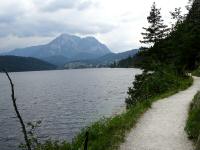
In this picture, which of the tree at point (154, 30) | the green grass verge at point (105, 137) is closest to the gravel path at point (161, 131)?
the green grass verge at point (105, 137)

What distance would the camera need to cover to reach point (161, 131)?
17.5m

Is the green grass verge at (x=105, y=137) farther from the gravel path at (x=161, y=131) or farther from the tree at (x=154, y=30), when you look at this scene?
the tree at (x=154, y=30)

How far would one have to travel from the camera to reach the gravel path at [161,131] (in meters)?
15.1

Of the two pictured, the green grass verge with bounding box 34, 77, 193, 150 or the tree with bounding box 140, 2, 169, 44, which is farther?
the tree with bounding box 140, 2, 169, 44

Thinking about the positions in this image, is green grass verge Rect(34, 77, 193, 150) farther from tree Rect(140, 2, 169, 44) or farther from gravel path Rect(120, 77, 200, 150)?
tree Rect(140, 2, 169, 44)

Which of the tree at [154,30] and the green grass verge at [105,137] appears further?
the tree at [154,30]

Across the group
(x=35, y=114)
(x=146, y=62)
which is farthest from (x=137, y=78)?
(x=35, y=114)

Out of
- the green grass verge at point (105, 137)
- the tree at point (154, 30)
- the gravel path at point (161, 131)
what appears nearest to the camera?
the gravel path at point (161, 131)

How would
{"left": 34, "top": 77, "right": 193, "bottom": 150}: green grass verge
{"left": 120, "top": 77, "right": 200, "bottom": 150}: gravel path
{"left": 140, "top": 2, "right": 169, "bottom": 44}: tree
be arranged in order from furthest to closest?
{"left": 140, "top": 2, "right": 169, "bottom": 44}: tree → {"left": 34, "top": 77, "right": 193, "bottom": 150}: green grass verge → {"left": 120, "top": 77, "right": 200, "bottom": 150}: gravel path

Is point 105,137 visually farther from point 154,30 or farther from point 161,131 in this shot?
point 154,30

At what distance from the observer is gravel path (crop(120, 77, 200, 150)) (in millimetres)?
15065

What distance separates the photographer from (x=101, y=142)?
1543 centimetres

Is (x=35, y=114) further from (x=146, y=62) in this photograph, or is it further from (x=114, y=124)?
(x=114, y=124)

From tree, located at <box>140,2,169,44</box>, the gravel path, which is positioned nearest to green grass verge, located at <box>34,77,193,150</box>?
the gravel path
